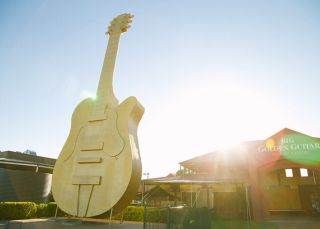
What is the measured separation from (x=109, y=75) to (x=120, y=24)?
114 inches

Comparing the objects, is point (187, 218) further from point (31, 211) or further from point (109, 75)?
point (31, 211)

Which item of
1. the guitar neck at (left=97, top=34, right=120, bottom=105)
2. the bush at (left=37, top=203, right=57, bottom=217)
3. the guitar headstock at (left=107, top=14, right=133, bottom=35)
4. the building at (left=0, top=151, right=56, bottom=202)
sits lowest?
the bush at (left=37, top=203, right=57, bottom=217)

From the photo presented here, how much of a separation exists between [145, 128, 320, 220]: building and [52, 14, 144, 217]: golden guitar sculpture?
→ 2.40 m

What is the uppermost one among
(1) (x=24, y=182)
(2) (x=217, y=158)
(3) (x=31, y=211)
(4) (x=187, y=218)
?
(2) (x=217, y=158)

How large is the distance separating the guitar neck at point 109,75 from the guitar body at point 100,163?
1.42ft

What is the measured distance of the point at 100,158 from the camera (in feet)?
27.7

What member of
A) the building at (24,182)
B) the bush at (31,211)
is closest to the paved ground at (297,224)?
the bush at (31,211)

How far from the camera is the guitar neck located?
980 cm

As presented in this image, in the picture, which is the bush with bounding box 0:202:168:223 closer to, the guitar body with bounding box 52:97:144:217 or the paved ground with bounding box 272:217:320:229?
the guitar body with bounding box 52:97:144:217

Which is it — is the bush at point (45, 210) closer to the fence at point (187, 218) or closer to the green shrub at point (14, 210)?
the green shrub at point (14, 210)

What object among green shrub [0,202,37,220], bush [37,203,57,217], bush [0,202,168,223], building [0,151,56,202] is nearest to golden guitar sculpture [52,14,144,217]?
bush [0,202,168,223]

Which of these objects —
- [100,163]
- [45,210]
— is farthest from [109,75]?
[45,210]

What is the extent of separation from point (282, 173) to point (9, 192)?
70.3ft

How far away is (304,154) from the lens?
1125 centimetres
